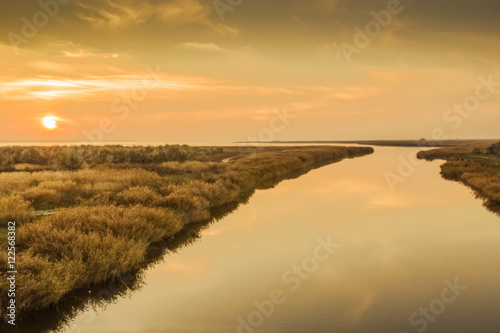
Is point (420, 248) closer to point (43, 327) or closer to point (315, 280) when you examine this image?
point (315, 280)

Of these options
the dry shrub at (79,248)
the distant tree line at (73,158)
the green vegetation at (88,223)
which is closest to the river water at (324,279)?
the dry shrub at (79,248)

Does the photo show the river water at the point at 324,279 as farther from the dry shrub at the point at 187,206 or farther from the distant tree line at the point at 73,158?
the distant tree line at the point at 73,158

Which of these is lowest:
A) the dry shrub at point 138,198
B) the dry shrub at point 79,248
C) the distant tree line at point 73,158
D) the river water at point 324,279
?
the river water at point 324,279

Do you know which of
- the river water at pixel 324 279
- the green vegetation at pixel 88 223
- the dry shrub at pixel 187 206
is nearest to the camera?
the river water at pixel 324 279

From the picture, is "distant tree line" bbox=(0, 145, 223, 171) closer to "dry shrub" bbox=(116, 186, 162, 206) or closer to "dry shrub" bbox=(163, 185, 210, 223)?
"dry shrub" bbox=(116, 186, 162, 206)

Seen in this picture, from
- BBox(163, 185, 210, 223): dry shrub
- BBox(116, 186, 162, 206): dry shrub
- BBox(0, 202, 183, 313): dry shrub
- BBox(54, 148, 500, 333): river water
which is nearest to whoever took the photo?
BBox(54, 148, 500, 333): river water

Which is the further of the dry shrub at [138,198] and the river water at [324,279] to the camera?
the dry shrub at [138,198]

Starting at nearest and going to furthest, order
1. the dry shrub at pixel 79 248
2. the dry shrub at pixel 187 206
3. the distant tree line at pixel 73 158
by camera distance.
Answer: the dry shrub at pixel 79 248, the dry shrub at pixel 187 206, the distant tree line at pixel 73 158

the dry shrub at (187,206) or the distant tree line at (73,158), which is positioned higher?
the distant tree line at (73,158)

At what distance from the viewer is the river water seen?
9891mm

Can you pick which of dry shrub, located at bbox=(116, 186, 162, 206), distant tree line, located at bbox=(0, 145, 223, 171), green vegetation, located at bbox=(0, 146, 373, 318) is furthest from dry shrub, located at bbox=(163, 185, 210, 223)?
distant tree line, located at bbox=(0, 145, 223, 171)

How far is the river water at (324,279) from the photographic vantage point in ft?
32.4

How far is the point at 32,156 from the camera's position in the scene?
56938 millimetres

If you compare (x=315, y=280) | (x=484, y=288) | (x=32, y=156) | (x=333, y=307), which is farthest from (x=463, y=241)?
(x=32, y=156)
